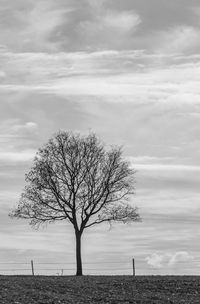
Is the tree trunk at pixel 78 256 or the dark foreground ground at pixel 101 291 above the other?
the tree trunk at pixel 78 256

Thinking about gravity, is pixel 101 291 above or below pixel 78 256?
→ below

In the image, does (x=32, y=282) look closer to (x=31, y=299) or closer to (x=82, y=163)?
(x=31, y=299)

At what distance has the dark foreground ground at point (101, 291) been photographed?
138 ft

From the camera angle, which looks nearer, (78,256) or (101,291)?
(101,291)

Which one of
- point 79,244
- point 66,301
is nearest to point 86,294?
point 66,301

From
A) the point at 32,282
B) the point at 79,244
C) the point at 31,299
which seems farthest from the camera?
the point at 79,244

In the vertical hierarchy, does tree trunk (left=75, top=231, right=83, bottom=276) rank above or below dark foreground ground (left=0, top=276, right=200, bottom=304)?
above

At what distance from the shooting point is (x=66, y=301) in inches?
1639

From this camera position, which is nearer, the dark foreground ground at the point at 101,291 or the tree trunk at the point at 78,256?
the dark foreground ground at the point at 101,291

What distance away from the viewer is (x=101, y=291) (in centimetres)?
4778

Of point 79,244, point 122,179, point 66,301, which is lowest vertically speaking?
point 66,301

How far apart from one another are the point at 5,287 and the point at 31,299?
5.11 m

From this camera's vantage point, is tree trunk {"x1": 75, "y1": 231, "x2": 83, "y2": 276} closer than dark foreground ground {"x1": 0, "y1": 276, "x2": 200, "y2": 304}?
No

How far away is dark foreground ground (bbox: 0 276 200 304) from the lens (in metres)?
42.2
